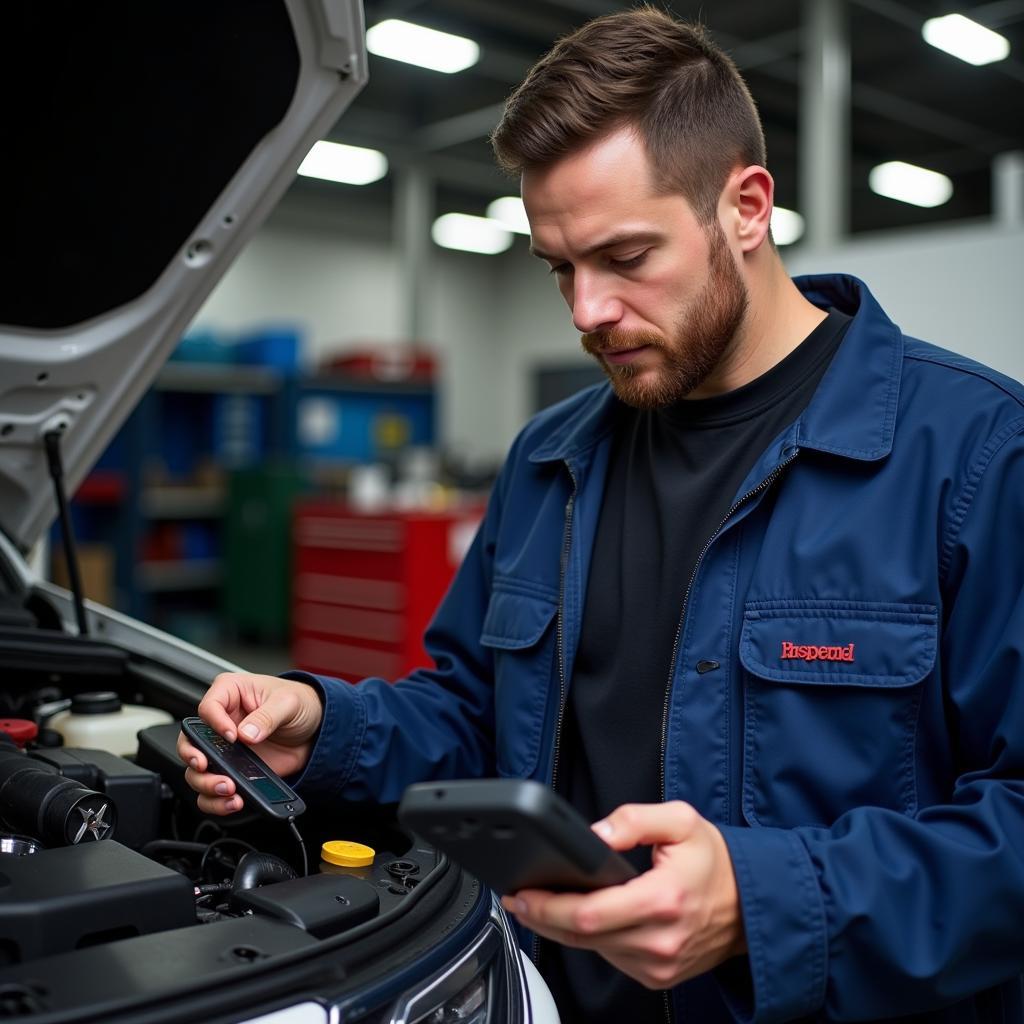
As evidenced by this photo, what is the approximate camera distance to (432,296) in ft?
33.3

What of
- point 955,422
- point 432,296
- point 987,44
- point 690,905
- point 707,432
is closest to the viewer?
point 690,905

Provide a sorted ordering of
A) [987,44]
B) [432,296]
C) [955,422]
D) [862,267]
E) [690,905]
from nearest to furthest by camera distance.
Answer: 1. [690,905]
2. [955,422]
3. [862,267]
4. [987,44]
5. [432,296]

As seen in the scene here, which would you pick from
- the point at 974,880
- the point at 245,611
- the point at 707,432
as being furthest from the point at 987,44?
the point at 974,880

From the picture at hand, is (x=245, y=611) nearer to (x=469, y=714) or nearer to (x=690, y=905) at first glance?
(x=469, y=714)

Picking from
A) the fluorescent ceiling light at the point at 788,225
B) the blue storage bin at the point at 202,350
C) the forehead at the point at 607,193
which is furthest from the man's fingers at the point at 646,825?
the fluorescent ceiling light at the point at 788,225

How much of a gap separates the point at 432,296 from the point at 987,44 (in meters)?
5.76

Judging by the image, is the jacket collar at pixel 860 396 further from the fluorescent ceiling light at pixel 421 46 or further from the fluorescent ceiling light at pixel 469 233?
the fluorescent ceiling light at pixel 469 233

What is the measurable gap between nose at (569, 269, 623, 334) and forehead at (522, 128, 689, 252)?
3 cm

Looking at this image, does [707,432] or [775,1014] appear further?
[707,432]

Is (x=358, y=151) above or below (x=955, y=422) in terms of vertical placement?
above

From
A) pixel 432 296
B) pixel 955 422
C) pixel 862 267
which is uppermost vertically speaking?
pixel 432 296

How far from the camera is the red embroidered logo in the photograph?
891 millimetres

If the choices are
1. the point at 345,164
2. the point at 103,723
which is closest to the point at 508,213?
the point at 345,164

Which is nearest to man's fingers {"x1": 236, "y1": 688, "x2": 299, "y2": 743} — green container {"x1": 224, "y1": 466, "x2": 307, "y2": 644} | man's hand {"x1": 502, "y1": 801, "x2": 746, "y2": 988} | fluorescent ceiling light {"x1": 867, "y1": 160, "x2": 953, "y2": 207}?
man's hand {"x1": 502, "y1": 801, "x2": 746, "y2": 988}
